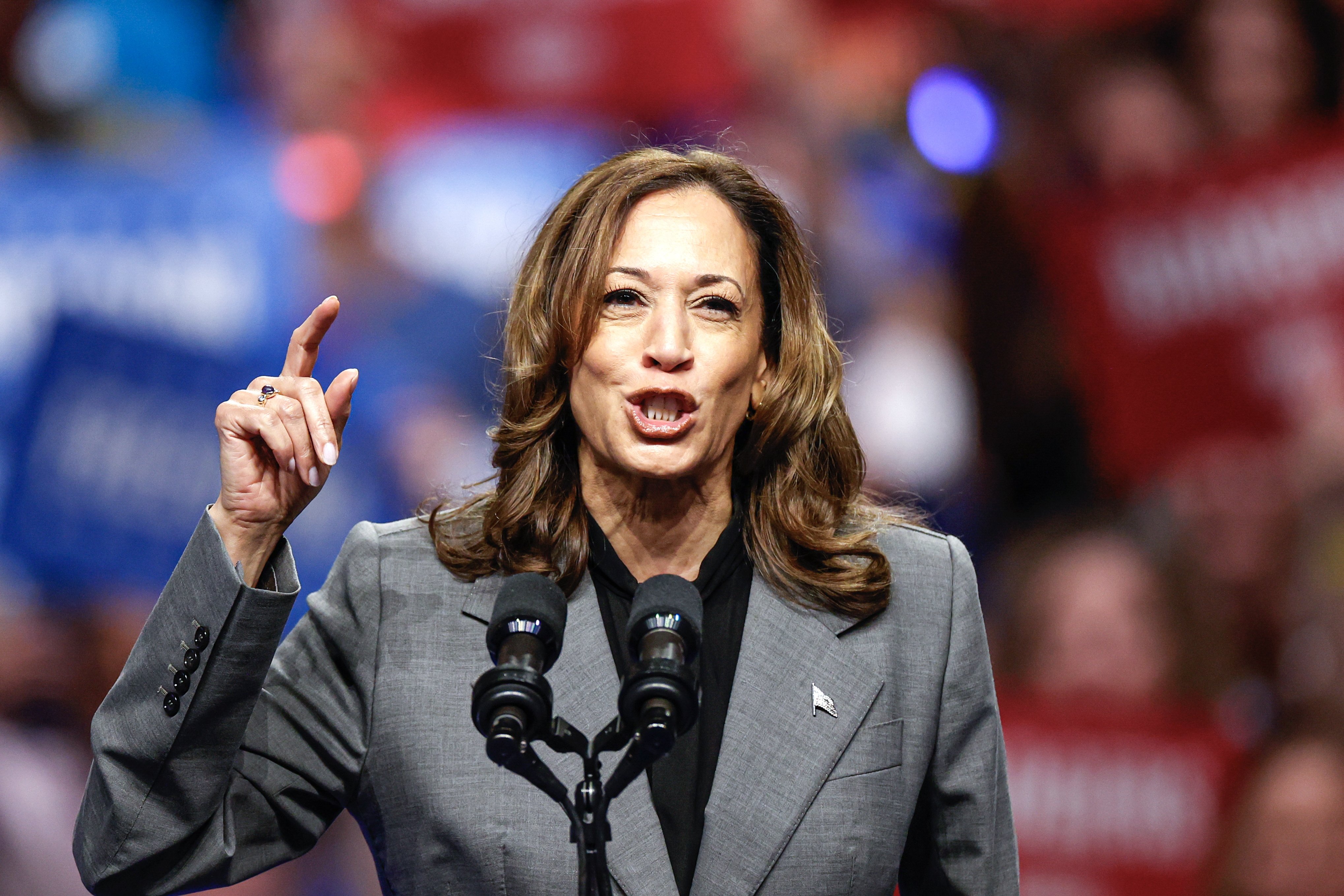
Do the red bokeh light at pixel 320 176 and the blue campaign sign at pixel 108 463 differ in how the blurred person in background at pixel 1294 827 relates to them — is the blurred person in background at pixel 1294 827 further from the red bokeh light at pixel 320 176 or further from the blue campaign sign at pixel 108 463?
the red bokeh light at pixel 320 176

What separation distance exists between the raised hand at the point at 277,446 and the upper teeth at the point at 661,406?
467 millimetres

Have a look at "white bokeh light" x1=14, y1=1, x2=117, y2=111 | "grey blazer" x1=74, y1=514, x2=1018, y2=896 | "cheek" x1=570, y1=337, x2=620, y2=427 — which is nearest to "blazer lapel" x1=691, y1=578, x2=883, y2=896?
"grey blazer" x1=74, y1=514, x2=1018, y2=896

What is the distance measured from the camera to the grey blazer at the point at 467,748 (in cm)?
192

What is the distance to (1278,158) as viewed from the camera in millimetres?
5352

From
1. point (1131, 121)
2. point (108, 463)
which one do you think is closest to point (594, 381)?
point (108, 463)

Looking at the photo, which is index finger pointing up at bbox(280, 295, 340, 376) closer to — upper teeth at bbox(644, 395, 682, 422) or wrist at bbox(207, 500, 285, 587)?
wrist at bbox(207, 500, 285, 587)

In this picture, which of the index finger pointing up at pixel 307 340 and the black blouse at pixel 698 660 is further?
the black blouse at pixel 698 660

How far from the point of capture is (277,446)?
188 centimetres

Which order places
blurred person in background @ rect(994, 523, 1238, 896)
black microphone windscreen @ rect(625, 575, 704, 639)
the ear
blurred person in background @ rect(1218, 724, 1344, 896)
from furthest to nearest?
1. blurred person in background @ rect(994, 523, 1238, 896)
2. blurred person in background @ rect(1218, 724, 1344, 896)
3. the ear
4. black microphone windscreen @ rect(625, 575, 704, 639)

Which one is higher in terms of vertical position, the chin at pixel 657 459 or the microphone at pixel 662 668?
the chin at pixel 657 459

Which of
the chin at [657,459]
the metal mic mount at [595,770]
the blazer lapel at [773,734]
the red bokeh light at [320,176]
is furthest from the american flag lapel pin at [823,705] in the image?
the red bokeh light at [320,176]

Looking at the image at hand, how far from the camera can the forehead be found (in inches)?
87.6

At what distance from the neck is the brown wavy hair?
0.04m

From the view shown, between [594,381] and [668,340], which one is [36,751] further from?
[668,340]
